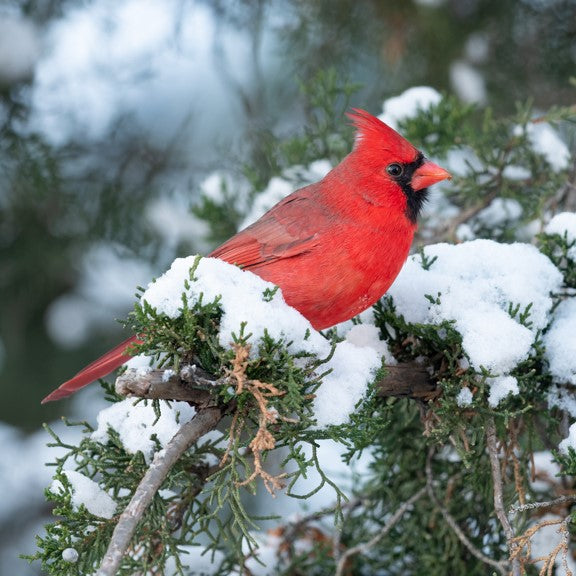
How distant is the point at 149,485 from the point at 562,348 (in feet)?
3.29

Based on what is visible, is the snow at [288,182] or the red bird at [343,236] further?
Answer: the snow at [288,182]

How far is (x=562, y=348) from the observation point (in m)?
1.95

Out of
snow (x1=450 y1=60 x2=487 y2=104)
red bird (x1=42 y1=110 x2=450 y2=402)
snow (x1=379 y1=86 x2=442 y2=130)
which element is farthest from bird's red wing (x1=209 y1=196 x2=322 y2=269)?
snow (x1=450 y1=60 x2=487 y2=104)

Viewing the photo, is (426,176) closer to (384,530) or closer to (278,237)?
(278,237)

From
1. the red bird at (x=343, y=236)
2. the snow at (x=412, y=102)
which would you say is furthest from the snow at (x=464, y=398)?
the snow at (x=412, y=102)

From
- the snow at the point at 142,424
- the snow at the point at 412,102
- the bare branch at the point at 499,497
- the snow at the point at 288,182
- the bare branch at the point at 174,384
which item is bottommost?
the bare branch at the point at 499,497

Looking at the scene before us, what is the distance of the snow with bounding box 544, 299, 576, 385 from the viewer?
75.9 inches

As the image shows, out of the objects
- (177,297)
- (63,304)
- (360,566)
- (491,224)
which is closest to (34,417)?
(63,304)

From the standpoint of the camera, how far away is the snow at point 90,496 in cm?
177

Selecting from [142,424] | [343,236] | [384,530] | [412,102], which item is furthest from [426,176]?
[142,424]

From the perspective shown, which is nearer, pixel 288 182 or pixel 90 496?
pixel 90 496

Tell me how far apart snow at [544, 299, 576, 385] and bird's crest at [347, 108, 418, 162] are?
2.29ft

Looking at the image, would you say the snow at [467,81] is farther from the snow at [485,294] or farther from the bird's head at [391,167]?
the snow at [485,294]

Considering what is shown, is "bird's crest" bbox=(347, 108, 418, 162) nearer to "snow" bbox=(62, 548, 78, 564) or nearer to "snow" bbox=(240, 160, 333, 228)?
"snow" bbox=(240, 160, 333, 228)
